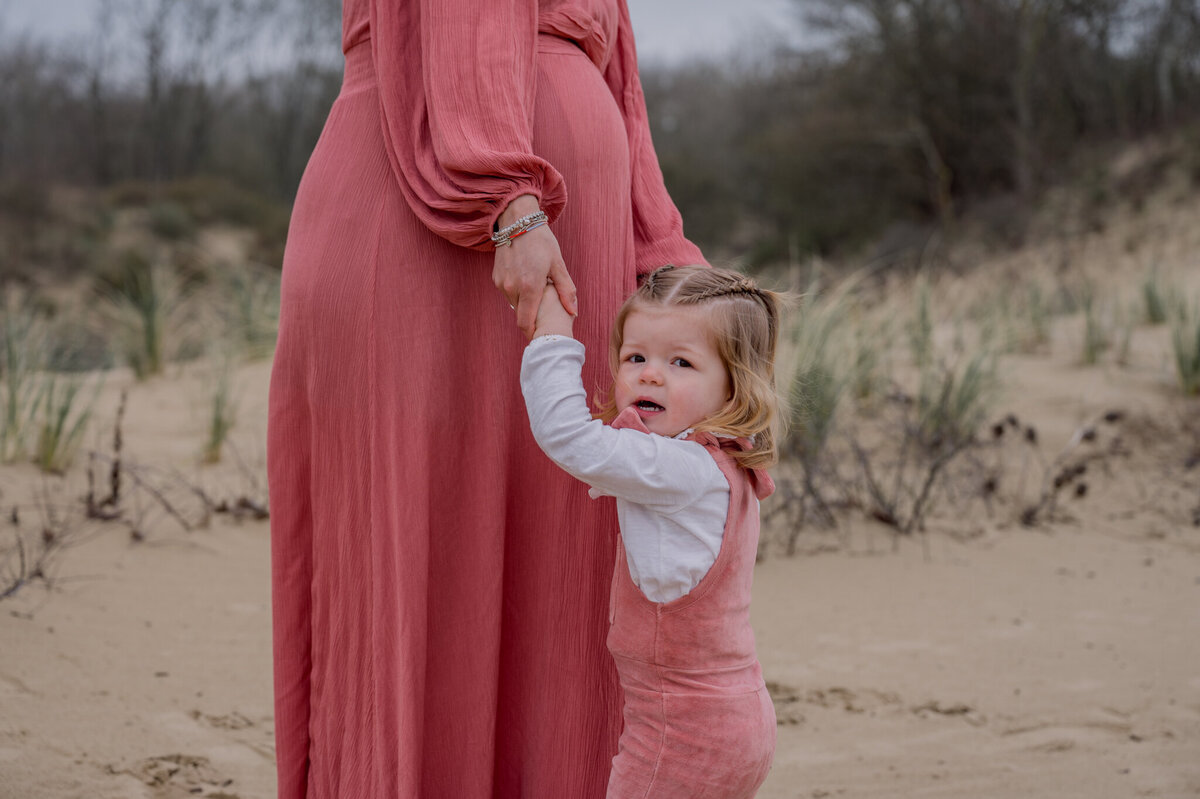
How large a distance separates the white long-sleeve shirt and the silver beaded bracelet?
165mm

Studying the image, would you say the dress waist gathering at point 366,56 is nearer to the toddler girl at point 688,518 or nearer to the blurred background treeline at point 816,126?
the toddler girl at point 688,518

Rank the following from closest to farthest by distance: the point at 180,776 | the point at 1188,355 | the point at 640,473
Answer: the point at 640,473 < the point at 180,776 < the point at 1188,355

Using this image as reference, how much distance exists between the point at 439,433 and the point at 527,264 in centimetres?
33

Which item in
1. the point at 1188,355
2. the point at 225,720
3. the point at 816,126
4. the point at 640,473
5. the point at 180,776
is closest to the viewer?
the point at 640,473

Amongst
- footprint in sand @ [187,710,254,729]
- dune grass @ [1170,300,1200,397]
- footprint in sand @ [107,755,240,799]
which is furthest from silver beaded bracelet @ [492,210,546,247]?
dune grass @ [1170,300,1200,397]

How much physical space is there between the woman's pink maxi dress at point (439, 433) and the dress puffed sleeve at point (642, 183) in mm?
83

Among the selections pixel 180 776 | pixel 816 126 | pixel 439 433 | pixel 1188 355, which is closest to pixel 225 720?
pixel 180 776

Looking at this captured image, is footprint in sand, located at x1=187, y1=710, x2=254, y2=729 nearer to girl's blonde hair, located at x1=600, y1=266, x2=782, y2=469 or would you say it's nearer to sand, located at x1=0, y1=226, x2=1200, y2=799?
sand, located at x1=0, y1=226, x2=1200, y2=799

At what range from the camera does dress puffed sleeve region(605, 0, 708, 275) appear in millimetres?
1725

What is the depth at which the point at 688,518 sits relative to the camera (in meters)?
1.33

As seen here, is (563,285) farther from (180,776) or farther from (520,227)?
(180,776)

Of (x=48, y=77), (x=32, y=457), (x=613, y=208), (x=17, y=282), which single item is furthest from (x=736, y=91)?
(x=613, y=208)

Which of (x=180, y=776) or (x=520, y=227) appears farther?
(x=180, y=776)

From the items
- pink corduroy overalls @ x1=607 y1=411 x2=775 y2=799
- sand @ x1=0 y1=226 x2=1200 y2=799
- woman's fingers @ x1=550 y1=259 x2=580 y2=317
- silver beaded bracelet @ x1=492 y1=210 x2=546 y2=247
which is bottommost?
sand @ x1=0 y1=226 x2=1200 y2=799
